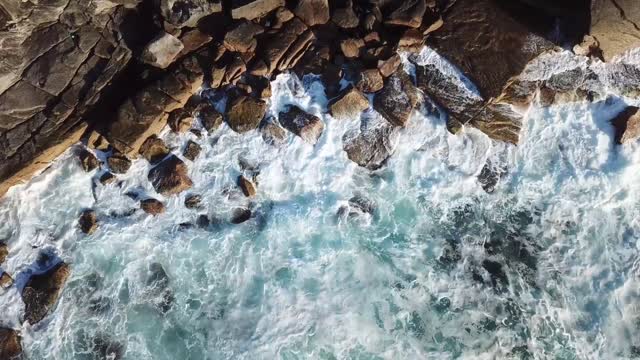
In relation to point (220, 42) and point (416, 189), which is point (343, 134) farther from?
point (220, 42)

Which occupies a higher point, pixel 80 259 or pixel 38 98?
pixel 38 98

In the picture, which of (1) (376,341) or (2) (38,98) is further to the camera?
(2) (38,98)

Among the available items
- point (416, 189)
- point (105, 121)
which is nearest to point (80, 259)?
point (105, 121)

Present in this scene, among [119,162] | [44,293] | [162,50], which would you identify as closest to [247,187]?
[119,162]

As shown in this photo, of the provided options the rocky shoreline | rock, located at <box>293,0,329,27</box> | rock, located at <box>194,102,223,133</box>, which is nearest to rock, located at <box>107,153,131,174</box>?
the rocky shoreline

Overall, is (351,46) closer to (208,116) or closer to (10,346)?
(208,116)
